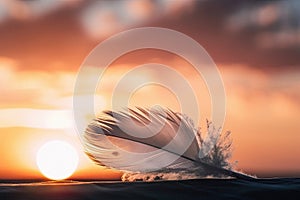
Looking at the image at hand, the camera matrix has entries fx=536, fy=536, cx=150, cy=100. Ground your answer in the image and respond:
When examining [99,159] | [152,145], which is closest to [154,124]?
[152,145]

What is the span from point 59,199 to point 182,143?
3.99m

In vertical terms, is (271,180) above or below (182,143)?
below

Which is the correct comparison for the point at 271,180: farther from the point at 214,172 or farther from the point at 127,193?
the point at 127,193

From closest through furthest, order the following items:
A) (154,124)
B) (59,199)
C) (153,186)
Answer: (59,199), (153,186), (154,124)

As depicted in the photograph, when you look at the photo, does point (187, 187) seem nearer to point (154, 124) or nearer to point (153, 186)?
point (153, 186)

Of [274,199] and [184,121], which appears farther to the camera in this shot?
[184,121]

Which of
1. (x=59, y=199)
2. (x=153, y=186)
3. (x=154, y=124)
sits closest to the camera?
(x=59, y=199)

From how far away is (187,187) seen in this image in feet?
35.5

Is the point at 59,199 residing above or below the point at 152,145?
below

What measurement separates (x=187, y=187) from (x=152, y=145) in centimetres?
223

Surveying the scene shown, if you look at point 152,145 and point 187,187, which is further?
point 152,145

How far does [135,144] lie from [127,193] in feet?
9.87

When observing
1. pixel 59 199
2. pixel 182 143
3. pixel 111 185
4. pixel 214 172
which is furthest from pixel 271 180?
pixel 59 199

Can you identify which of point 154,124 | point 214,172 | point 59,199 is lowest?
point 59,199
